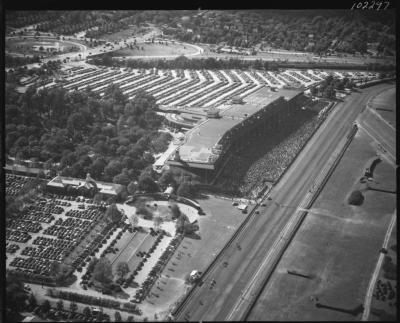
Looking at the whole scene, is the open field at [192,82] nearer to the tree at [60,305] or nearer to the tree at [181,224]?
the tree at [181,224]

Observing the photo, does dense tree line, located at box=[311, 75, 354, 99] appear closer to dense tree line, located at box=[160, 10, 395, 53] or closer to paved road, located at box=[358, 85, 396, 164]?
Answer: dense tree line, located at box=[160, 10, 395, 53]

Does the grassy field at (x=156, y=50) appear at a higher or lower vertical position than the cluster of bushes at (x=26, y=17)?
lower

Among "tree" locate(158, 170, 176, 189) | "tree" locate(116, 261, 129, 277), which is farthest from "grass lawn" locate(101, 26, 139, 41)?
"tree" locate(116, 261, 129, 277)

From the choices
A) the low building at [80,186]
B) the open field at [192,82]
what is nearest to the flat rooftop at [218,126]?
the open field at [192,82]

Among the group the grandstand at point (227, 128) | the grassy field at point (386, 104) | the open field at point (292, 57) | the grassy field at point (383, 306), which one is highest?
the open field at point (292, 57)

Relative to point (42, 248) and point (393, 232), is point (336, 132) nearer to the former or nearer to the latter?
point (393, 232)

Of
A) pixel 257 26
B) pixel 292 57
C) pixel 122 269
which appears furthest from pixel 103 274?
pixel 292 57
